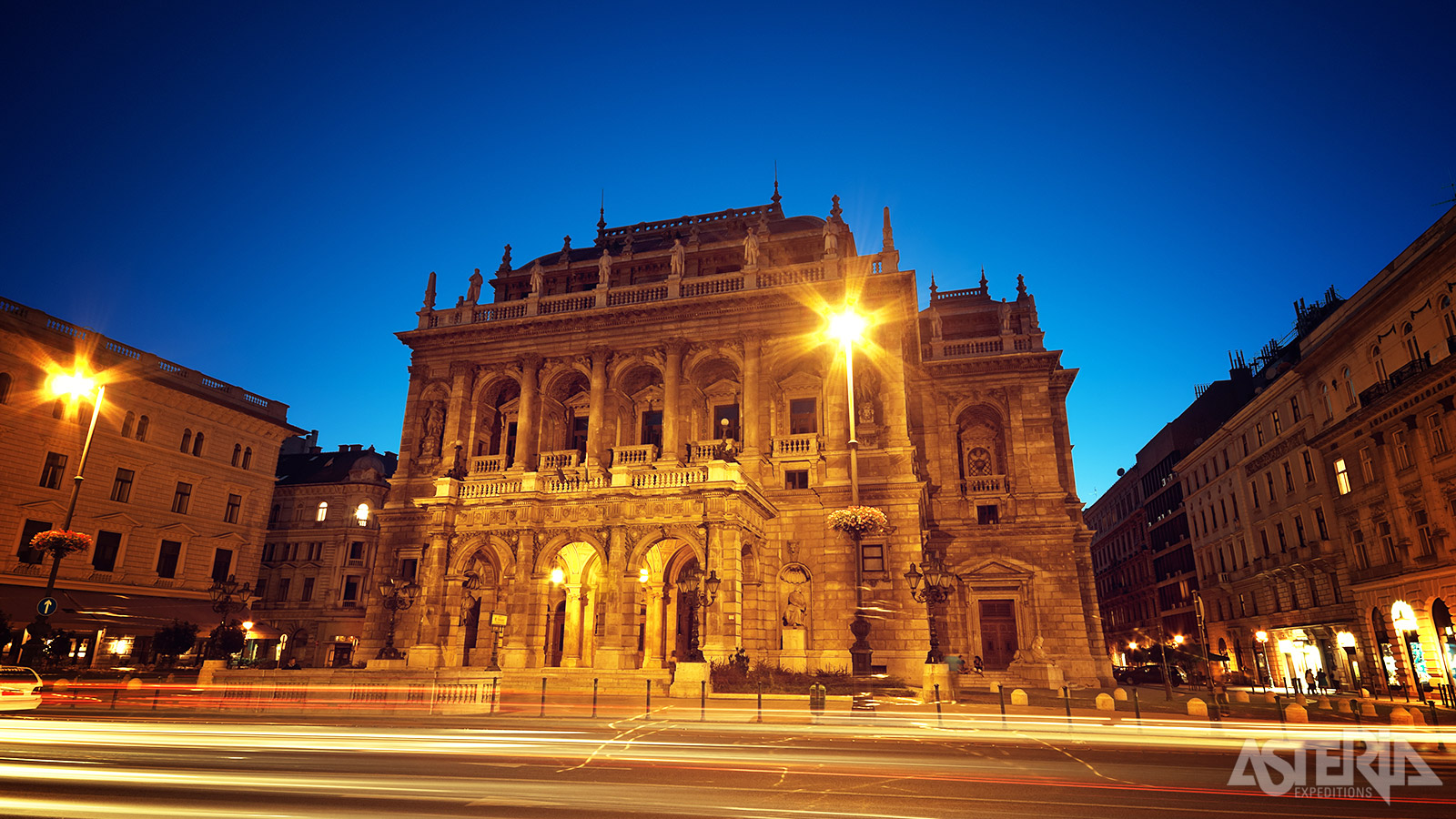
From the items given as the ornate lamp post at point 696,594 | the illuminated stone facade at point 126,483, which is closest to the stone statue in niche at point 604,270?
the ornate lamp post at point 696,594

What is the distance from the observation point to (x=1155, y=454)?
67.5 m

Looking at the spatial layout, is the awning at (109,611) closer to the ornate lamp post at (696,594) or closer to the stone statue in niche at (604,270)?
the ornate lamp post at (696,594)

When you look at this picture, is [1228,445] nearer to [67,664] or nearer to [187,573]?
[187,573]

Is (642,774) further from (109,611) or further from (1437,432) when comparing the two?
(109,611)

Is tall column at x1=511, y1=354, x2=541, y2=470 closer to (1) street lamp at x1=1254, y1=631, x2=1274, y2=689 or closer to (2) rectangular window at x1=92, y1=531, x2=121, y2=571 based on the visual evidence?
(2) rectangular window at x1=92, y1=531, x2=121, y2=571

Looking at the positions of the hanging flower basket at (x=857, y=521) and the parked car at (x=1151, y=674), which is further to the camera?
the parked car at (x=1151, y=674)

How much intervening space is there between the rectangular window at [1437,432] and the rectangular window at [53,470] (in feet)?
200

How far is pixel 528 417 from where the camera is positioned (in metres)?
40.1

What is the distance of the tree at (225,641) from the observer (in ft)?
108

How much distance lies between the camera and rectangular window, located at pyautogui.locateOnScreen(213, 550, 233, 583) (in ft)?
144

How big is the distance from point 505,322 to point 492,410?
212 inches

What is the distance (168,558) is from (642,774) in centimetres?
4333

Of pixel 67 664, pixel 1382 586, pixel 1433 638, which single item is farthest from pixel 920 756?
pixel 67 664

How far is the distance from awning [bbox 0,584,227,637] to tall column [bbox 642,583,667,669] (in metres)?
26.1
